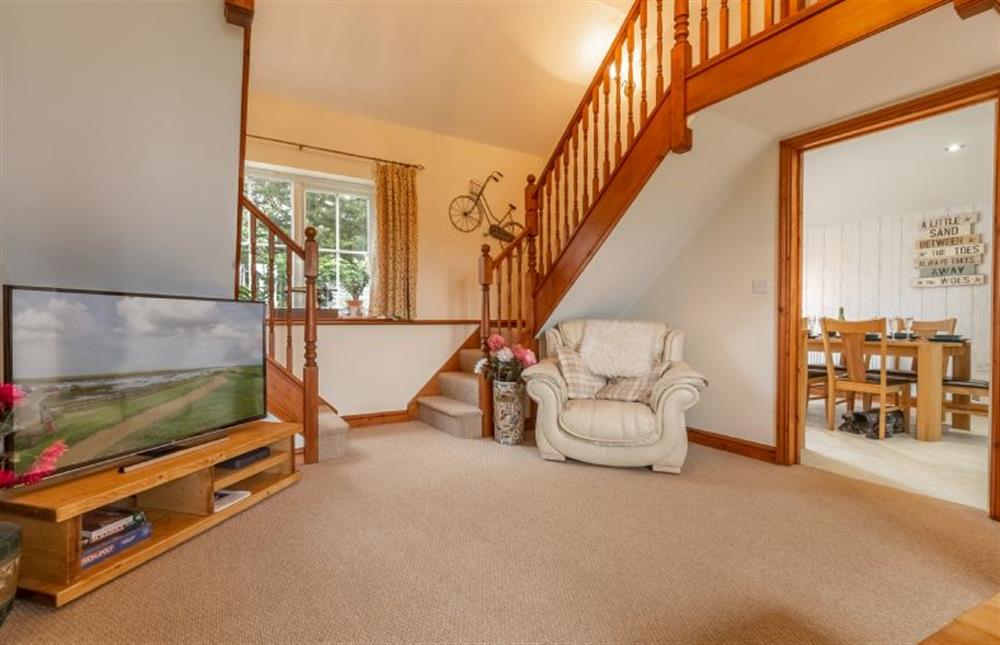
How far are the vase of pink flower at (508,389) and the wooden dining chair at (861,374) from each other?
8.55ft

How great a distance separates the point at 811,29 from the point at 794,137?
3.39 feet

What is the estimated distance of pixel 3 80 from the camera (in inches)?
59.3

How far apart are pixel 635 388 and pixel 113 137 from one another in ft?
9.82

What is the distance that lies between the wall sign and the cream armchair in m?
3.91

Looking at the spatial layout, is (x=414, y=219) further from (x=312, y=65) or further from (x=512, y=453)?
(x=512, y=453)

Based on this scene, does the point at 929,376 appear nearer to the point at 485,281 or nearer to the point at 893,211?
the point at 893,211

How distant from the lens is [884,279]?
548cm

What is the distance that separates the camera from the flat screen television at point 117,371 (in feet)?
5.37

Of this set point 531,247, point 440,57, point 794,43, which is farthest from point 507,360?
point 440,57

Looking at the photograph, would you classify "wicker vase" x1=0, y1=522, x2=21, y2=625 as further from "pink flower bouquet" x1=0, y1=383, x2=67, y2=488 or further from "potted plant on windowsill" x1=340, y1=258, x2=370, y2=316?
"potted plant on windowsill" x1=340, y1=258, x2=370, y2=316

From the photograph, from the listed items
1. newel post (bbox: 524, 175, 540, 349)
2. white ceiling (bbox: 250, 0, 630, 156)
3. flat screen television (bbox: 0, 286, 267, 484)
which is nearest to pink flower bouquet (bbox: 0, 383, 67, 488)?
flat screen television (bbox: 0, 286, 267, 484)

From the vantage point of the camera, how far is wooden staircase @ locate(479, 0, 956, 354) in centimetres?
204

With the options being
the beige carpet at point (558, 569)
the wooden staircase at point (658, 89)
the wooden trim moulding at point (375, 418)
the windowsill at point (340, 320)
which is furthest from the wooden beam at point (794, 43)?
the wooden trim moulding at point (375, 418)

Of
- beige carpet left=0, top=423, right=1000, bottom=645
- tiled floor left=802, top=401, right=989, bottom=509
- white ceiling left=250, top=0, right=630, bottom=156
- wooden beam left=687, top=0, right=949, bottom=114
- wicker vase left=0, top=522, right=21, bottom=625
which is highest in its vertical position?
white ceiling left=250, top=0, right=630, bottom=156
